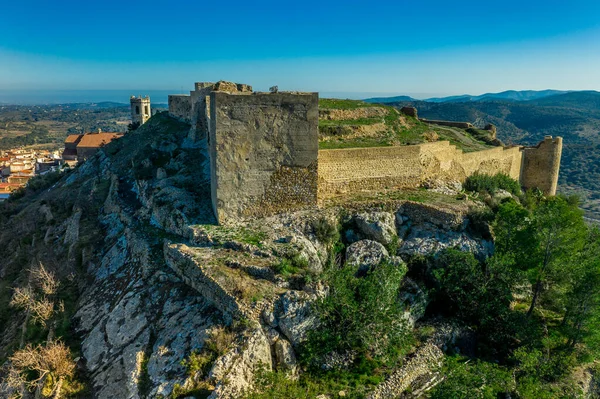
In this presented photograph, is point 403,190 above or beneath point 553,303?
above

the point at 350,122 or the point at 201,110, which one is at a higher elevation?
the point at 201,110

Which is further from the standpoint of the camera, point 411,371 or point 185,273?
point 185,273

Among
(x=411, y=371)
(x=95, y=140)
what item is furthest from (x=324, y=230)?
(x=95, y=140)

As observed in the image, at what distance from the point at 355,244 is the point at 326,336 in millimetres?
4800

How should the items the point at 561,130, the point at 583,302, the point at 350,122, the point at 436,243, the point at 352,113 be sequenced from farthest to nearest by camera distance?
the point at 561,130
the point at 352,113
the point at 350,122
the point at 436,243
the point at 583,302

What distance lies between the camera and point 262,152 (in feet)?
50.9

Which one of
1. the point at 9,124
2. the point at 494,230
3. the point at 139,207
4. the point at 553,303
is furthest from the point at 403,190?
the point at 9,124

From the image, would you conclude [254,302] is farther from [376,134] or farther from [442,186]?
[376,134]

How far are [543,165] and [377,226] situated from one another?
19.4 meters

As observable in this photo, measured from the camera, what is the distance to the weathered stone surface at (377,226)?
16328mm

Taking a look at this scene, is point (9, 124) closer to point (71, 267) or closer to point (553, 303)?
point (71, 267)

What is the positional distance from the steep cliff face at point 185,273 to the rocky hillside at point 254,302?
0.06m

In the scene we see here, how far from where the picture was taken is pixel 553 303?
1627 centimetres

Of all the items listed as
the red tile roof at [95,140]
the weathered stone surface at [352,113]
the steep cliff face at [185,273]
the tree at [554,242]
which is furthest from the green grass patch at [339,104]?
the red tile roof at [95,140]
